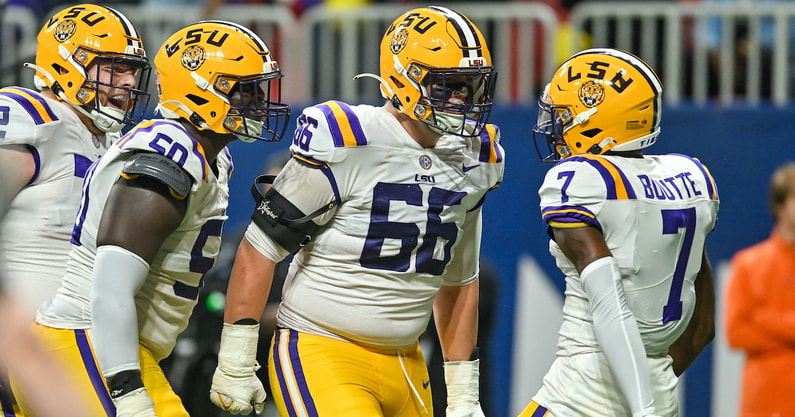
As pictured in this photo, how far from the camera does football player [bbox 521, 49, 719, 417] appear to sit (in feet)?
12.4

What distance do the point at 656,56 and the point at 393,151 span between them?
3793 mm

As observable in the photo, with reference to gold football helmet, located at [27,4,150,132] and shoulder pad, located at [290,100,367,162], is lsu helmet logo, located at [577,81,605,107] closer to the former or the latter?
shoulder pad, located at [290,100,367,162]

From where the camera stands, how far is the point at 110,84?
4.39 meters

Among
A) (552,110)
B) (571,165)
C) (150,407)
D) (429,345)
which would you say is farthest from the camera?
(429,345)

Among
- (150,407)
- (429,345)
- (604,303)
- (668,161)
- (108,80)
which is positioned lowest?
(429,345)

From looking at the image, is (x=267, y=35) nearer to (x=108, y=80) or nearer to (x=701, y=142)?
(x=701, y=142)

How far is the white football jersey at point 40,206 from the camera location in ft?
13.9

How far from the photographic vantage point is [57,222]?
168 inches

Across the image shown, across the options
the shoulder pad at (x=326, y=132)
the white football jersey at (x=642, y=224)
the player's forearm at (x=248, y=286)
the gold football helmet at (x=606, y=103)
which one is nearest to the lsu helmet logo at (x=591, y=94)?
the gold football helmet at (x=606, y=103)

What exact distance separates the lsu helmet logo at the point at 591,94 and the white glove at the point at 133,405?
5.67 ft

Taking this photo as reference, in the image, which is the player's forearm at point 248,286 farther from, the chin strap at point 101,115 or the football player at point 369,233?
the chin strap at point 101,115

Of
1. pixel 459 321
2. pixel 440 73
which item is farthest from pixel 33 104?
pixel 459 321

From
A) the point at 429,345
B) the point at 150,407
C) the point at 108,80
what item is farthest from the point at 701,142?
the point at 150,407

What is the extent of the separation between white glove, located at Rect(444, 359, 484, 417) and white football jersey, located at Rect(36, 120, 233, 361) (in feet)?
3.27
